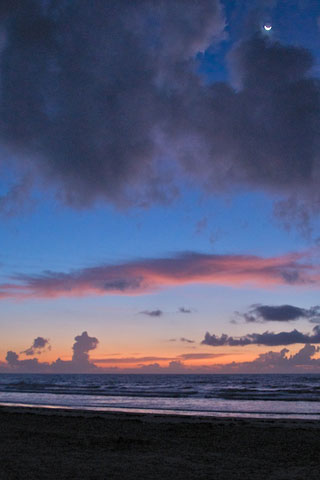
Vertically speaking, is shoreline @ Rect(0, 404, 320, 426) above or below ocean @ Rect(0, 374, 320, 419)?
above

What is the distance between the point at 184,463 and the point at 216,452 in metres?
2.76

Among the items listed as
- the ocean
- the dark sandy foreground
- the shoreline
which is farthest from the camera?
the ocean

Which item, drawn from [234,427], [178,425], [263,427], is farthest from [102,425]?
[263,427]

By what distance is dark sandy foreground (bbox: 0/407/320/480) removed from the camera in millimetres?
11195

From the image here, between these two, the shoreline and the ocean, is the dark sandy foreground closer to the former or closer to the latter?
the shoreline

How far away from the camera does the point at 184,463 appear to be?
501 inches

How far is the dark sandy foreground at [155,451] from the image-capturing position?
1120 cm

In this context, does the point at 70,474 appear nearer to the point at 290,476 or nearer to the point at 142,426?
the point at 290,476

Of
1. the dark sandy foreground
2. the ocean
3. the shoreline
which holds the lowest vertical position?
the ocean

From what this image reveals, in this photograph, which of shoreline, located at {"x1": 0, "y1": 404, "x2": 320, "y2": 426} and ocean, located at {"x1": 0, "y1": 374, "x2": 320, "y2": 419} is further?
ocean, located at {"x1": 0, "y1": 374, "x2": 320, "y2": 419}

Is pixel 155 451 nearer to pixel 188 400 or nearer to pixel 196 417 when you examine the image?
pixel 196 417

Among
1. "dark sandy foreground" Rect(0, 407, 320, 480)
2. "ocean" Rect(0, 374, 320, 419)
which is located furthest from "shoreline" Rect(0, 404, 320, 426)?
"dark sandy foreground" Rect(0, 407, 320, 480)

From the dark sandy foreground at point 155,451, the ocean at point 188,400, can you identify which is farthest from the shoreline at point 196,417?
the dark sandy foreground at point 155,451

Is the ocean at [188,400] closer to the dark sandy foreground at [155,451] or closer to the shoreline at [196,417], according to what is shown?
the shoreline at [196,417]
